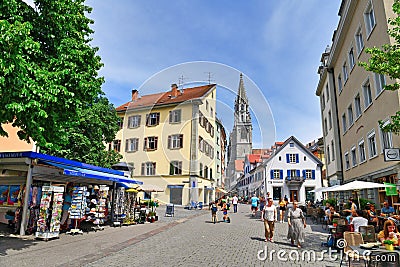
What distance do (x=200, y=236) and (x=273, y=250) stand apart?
3.86 metres

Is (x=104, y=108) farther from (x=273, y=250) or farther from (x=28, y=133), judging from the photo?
(x=273, y=250)

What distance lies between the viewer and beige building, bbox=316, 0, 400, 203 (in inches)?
548

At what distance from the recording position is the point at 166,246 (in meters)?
10.3

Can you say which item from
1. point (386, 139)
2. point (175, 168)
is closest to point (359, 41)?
point (386, 139)

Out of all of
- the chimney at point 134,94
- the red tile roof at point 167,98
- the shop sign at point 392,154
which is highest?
the chimney at point 134,94

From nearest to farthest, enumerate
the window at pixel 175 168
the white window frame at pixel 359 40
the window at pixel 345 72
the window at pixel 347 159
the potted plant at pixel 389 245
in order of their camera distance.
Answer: the potted plant at pixel 389 245 → the white window frame at pixel 359 40 → the window at pixel 345 72 → the window at pixel 347 159 → the window at pixel 175 168

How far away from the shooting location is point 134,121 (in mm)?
40875

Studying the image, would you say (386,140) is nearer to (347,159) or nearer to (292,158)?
(347,159)

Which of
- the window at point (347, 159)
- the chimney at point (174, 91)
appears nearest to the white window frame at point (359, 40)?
the window at point (347, 159)

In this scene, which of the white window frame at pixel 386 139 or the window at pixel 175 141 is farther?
the window at pixel 175 141

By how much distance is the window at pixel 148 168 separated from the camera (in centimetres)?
3759

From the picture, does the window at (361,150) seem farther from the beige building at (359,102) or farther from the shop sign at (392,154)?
the shop sign at (392,154)

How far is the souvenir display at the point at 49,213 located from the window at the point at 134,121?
29.0m

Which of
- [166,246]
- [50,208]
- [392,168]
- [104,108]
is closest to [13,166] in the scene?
[50,208]
